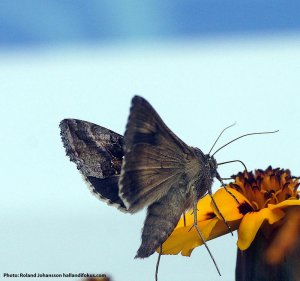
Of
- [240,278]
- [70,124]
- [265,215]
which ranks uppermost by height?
[70,124]

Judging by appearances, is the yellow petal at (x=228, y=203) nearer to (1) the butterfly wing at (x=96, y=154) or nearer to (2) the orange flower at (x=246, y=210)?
(2) the orange flower at (x=246, y=210)

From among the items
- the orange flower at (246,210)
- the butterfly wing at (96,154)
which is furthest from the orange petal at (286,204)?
the butterfly wing at (96,154)

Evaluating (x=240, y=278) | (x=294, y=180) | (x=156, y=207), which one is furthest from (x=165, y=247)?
(x=294, y=180)

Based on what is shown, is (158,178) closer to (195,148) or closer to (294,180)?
(195,148)

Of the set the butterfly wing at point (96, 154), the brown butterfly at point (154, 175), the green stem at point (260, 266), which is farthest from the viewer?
the butterfly wing at point (96, 154)

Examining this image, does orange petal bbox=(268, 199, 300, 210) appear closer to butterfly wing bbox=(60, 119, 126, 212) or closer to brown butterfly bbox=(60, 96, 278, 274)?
brown butterfly bbox=(60, 96, 278, 274)

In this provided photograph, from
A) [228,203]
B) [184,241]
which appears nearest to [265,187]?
[228,203]
